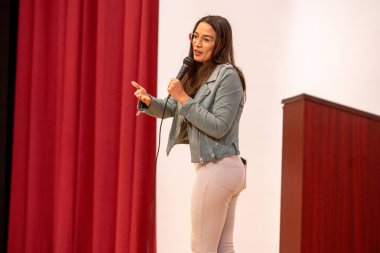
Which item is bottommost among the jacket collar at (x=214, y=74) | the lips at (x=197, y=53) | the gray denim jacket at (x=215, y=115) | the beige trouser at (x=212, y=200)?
the beige trouser at (x=212, y=200)

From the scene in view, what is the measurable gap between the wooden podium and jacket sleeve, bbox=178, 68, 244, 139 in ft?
0.61

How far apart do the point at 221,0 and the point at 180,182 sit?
3.41ft

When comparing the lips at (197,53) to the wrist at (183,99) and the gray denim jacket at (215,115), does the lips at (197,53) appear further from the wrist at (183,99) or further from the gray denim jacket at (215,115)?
the wrist at (183,99)

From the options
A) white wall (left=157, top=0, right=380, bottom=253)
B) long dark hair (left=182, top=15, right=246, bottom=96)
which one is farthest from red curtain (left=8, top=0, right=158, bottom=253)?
long dark hair (left=182, top=15, right=246, bottom=96)

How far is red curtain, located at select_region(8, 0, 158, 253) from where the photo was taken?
2.15m

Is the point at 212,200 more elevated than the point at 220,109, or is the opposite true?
the point at 220,109

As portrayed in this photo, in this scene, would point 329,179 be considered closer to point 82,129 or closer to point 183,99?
point 183,99

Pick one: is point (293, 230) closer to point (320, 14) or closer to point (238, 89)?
point (238, 89)

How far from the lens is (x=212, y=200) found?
4.00ft

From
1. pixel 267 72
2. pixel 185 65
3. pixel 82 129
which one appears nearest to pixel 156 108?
pixel 185 65

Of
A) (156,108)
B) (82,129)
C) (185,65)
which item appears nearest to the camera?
(185,65)

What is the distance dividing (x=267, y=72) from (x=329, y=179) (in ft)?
4.13

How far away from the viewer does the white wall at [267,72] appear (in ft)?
7.63

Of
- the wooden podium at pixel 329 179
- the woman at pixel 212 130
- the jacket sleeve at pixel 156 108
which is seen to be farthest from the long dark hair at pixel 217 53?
the wooden podium at pixel 329 179
